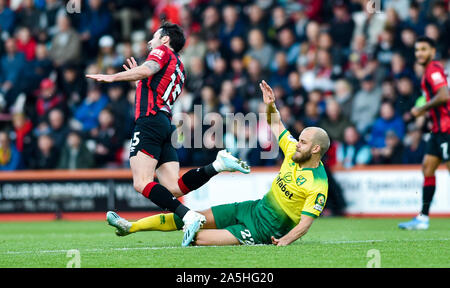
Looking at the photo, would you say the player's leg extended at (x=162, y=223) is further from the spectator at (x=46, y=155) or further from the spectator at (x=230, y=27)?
the spectator at (x=230, y=27)

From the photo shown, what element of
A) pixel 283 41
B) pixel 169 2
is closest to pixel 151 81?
pixel 283 41

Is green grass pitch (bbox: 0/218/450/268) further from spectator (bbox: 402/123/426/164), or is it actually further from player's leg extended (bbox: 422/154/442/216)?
spectator (bbox: 402/123/426/164)

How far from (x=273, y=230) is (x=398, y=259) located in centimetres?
144

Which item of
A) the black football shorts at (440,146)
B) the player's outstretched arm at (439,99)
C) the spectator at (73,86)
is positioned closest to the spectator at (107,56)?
the spectator at (73,86)

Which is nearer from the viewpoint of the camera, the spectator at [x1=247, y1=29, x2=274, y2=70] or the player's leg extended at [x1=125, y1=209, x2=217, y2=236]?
the player's leg extended at [x1=125, y1=209, x2=217, y2=236]

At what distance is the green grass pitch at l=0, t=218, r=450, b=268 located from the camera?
23.2 ft

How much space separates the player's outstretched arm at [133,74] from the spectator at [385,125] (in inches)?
289

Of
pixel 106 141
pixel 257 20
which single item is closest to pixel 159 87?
pixel 106 141

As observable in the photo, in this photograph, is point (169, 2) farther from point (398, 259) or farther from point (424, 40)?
point (398, 259)

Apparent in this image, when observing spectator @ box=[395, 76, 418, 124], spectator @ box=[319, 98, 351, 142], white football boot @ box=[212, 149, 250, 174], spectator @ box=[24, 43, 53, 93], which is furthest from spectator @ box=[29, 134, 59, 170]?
white football boot @ box=[212, 149, 250, 174]

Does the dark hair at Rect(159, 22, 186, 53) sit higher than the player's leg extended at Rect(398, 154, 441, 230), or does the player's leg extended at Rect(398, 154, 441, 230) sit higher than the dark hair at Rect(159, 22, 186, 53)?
the dark hair at Rect(159, 22, 186, 53)

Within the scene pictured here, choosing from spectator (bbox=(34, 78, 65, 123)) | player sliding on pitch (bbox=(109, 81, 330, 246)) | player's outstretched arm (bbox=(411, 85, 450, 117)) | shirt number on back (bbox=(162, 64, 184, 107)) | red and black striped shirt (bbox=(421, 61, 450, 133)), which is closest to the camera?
player sliding on pitch (bbox=(109, 81, 330, 246))

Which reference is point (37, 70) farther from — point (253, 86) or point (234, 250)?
point (234, 250)

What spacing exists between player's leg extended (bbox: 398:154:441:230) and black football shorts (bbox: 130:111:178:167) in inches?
162
